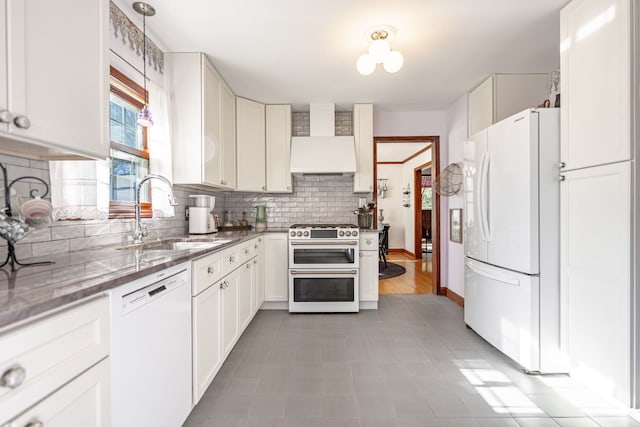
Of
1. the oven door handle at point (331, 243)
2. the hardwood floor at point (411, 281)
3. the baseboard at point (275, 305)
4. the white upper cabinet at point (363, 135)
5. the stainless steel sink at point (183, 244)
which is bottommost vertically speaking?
the hardwood floor at point (411, 281)

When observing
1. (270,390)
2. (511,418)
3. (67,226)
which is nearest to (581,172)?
(511,418)

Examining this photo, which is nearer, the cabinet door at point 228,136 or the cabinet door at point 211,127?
the cabinet door at point 211,127

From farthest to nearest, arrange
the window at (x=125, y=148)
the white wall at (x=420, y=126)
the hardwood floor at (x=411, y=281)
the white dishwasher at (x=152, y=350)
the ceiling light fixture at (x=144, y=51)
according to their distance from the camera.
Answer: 1. the hardwood floor at (x=411, y=281)
2. the white wall at (x=420, y=126)
3. the window at (x=125, y=148)
4. the ceiling light fixture at (x=144, y=51)
5. the white dishwasher at (x=152, y=350)

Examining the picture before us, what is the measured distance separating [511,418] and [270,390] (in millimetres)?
1386

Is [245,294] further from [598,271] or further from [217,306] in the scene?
[598,271]

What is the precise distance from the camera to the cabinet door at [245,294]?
255 centimetres

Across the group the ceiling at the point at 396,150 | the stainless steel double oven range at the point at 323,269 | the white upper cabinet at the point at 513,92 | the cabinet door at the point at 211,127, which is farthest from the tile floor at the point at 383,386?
the ceiling at the point at 396,150

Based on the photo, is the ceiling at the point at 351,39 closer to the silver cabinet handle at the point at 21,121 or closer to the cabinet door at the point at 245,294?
the silver cabinet handle at the point at 21,121

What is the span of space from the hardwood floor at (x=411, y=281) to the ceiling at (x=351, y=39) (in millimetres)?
2647

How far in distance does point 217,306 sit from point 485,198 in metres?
2.23

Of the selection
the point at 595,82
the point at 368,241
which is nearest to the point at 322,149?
the point at 368,241

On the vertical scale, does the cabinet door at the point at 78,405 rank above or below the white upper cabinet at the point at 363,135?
below

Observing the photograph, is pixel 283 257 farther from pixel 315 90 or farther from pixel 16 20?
pixel 16 20

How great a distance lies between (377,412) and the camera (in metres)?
1.75
